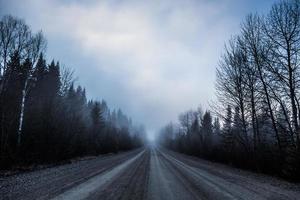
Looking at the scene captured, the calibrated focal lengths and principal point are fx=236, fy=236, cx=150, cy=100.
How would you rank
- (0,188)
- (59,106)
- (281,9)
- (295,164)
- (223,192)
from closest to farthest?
(223,192)
(0,188)
(295,164)
(281,9)
(59,106)

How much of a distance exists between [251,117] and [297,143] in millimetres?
7092

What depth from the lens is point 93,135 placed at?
4106 centimetres

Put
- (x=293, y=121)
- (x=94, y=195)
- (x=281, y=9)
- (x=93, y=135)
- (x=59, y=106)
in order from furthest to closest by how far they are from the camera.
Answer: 1. (x=93, y=135)
2. (x=59, y=106)
3. (x=281, y=9)
4. (x=293, y=121)
5. (x=94, y=195)

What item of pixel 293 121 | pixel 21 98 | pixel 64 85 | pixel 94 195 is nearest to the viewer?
pixel 94 195

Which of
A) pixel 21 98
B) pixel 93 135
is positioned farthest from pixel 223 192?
pixel 93 135

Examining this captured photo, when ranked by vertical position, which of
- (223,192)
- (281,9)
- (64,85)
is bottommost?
(223,192)

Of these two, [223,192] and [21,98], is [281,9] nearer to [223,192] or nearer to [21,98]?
[223,192]

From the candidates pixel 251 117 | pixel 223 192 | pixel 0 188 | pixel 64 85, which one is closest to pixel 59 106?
pixel 64 85

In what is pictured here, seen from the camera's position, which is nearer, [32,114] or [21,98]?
[21,98]

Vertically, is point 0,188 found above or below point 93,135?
below

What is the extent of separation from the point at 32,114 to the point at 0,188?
14120 millimetres

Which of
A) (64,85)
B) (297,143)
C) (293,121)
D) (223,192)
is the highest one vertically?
(64,85)

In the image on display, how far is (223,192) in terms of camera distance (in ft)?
26.4

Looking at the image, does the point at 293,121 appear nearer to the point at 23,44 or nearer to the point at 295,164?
the point at 295,164
